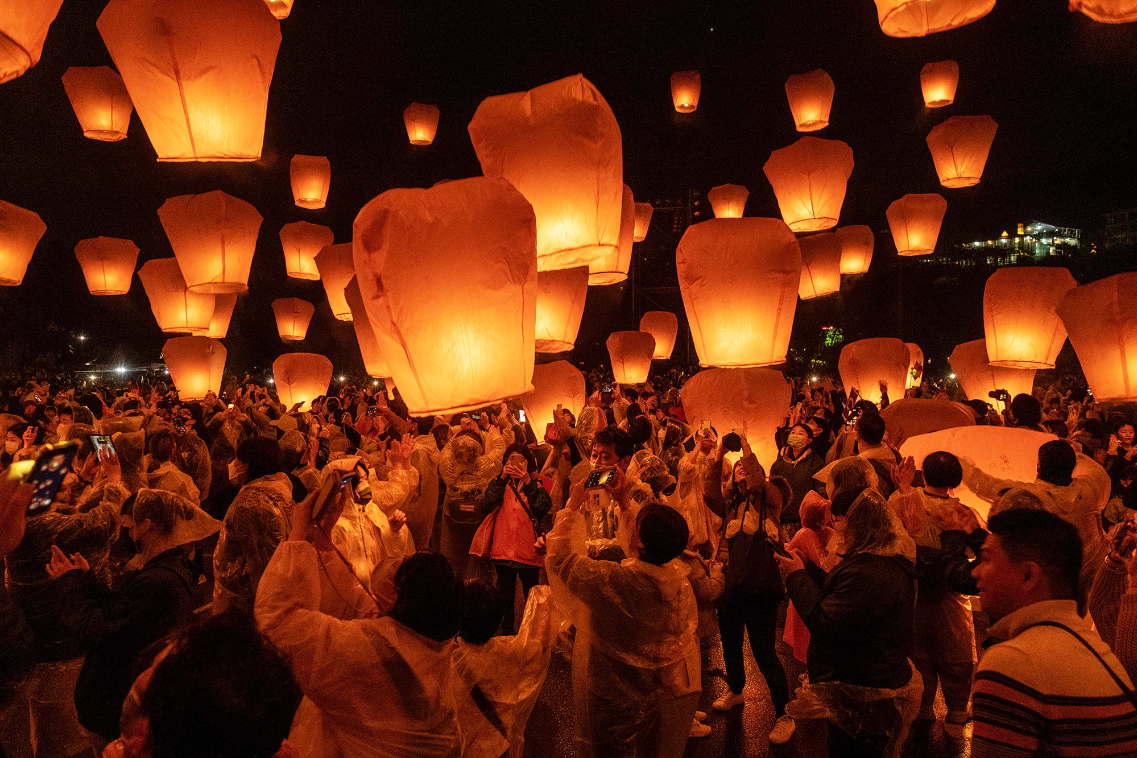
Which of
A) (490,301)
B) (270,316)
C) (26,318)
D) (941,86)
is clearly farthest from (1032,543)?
(26,318)

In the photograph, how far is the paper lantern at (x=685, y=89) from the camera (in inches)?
390

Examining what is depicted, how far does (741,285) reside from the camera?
4074 millimetres

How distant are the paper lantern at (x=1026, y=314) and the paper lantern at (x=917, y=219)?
2698mm

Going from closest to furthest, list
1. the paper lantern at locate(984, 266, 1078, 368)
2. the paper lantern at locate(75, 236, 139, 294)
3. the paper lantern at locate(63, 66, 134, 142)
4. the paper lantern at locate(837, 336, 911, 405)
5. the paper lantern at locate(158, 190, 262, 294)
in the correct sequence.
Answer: the paper lantern at locate(158, 190, 262, 294)
the paper lantern at locate(984, 266, 1078, 368)
the paper lantern at locate(63, 66, 134, 142)
the paper lantern at locate(75, 236, 139, 294)
the paper lantern at locate(837, 336, 911, 405)

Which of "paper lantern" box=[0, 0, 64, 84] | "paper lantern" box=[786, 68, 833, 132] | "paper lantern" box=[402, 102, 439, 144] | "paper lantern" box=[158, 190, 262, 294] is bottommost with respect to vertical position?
"paper lantern" box=[0, 0, 64, 84]

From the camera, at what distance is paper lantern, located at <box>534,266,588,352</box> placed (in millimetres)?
4680

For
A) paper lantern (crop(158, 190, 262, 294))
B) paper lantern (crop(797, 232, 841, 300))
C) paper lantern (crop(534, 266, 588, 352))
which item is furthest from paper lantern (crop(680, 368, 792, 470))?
paper lantern (crop(797, 232, 841, 300))

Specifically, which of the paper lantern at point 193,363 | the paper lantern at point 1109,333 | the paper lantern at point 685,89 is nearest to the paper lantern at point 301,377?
the paper lantern at point 193,363

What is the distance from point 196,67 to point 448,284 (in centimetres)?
189

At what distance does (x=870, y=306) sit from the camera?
22734 millimetres

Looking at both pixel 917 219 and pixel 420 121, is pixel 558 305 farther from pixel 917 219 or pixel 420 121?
pixel 917 219

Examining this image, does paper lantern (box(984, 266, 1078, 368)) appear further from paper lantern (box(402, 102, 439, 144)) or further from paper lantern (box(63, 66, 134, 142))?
paper lantern (box(63, 66, 134, 142))

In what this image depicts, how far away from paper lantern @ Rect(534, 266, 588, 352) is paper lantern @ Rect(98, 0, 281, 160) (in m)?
1.85

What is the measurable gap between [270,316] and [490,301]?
59.9 feet
